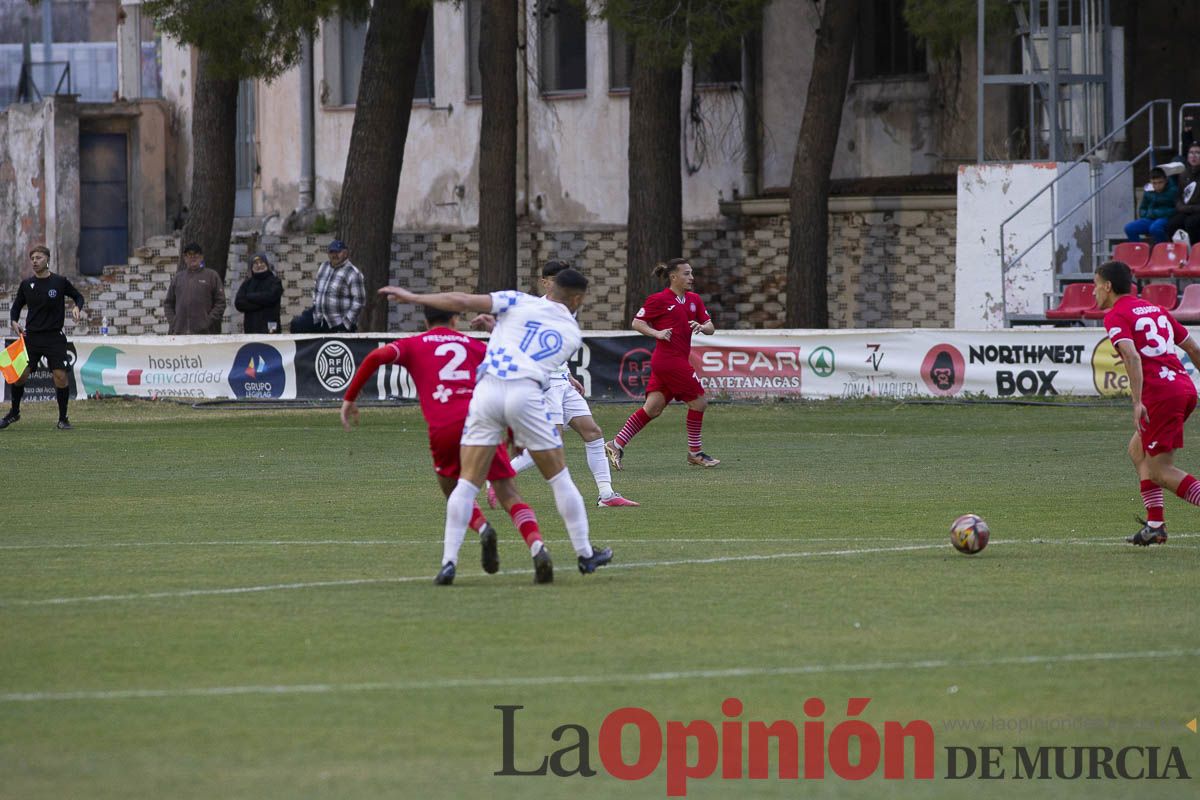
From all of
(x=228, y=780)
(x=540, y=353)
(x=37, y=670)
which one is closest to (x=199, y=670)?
(x=37, y=670)

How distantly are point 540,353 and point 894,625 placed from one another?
260 centimetres

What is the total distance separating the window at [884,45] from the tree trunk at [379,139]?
875cm

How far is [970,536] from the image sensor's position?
11.2 m

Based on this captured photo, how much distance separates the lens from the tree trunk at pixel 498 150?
3097 centimetres

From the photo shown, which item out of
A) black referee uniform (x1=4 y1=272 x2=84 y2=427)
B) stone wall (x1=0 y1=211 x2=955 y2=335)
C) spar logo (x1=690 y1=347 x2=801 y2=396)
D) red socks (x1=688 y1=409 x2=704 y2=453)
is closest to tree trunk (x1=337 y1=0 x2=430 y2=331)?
stone wall (x1=0 y1=211 x2=955 y2=335)

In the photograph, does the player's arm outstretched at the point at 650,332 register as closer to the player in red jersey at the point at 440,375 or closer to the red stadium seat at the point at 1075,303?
the player in red jersey at the point at 440,375

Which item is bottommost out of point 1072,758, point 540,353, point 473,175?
point 1072,758

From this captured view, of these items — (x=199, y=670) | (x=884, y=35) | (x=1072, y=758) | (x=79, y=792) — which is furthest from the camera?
(x=884, y=35)

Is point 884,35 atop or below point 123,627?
atop

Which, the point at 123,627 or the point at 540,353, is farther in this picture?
the point at 540,353

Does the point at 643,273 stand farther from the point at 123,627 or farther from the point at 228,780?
the point at 228,780

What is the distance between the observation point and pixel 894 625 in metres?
8.75

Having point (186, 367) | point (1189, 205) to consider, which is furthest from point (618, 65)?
point (1189, 205)

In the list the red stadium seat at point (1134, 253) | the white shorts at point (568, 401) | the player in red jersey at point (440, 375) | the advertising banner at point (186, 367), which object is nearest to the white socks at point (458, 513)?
the player in red jersey at point (440, 375)
